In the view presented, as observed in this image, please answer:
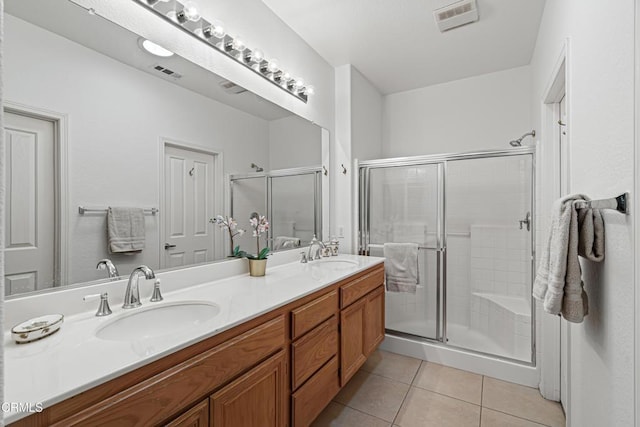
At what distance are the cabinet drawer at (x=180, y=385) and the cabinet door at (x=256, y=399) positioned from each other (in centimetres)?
4

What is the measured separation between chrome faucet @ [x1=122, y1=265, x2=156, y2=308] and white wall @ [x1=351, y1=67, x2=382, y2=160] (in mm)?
2036

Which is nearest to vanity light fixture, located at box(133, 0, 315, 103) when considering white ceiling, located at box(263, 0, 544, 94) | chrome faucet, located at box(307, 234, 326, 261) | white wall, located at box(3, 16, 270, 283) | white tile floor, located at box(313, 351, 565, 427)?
white wall, located at box(3, 16, 270, 283)

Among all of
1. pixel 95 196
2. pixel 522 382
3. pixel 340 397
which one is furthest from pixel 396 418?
pixel 95 196

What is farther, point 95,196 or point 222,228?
point 222,228

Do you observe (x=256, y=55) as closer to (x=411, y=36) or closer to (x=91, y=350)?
(x=411, y=36)

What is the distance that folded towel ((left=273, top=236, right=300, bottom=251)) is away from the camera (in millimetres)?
2196

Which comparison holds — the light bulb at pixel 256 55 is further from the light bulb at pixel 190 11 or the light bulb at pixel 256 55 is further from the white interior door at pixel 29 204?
the white interior door at pixel 29 204

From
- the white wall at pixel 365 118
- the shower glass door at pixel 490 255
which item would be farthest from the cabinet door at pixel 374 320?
the white wall at pixel 365 118

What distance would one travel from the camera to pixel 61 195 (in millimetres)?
1117

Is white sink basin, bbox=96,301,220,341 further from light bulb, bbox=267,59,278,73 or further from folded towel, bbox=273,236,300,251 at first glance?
light bulb, bbox=267,59,278,73

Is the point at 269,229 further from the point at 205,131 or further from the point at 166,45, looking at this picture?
the point at 166,45

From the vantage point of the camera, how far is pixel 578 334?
47.5 inches

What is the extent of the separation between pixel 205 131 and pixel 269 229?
77 cm

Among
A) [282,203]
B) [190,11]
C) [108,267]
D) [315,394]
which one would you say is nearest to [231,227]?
[282,203]
